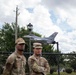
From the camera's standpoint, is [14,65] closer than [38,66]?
Yes

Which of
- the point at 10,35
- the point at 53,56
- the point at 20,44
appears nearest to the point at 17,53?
the point at 20,44

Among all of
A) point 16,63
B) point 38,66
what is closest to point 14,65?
point 16,63

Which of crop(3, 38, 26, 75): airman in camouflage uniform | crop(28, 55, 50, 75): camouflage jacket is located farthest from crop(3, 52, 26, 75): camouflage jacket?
crop(28, 55, 50, 75): camouflage jacket

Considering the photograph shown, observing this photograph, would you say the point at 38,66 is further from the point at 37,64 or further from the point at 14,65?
the point at 14,65

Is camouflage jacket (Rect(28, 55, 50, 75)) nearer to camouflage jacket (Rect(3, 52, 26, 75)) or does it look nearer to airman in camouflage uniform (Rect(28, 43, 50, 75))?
airman in camouflage uniform (Rect(28, 43, 50, 75))

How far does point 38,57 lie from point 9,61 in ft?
2.54

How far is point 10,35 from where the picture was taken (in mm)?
43594

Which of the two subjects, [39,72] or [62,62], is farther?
[62,62]

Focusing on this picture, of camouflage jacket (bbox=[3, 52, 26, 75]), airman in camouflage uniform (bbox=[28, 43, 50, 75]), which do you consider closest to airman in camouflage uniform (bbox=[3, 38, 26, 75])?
camouflage jacket (bbox=[3, 52, 26, 75])

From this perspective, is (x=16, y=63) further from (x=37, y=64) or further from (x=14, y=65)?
(x=37, y=64)

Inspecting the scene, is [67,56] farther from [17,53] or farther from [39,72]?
[17,53]

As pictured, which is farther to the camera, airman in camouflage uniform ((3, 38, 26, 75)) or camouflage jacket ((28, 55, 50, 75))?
camouflage jacket ((28, 55, 50, 75))

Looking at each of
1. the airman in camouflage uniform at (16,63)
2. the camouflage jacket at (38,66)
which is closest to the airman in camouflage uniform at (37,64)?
the camouflage jacket at (38,66)

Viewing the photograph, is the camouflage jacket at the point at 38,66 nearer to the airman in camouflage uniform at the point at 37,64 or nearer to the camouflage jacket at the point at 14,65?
the airman in camouflage uniform at the point at 37,64
